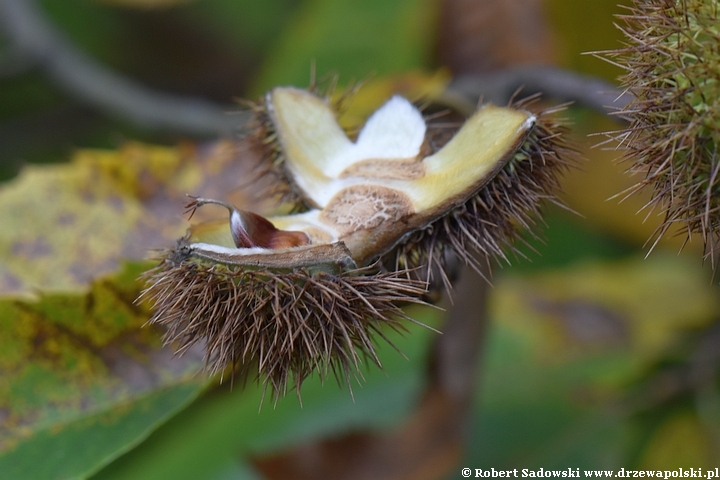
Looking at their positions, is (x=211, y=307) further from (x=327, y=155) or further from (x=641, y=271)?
(x=641, y=271)

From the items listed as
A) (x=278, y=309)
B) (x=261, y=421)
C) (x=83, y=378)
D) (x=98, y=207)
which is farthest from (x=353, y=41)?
(x=278, y=309)

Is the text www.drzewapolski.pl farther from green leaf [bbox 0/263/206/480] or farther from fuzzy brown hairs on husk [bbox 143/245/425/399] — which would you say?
fuzzy brown hairs on husk [bbox 143/245/425/399]

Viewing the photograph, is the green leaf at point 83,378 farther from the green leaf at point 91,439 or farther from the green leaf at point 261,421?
the green leaf at point 261,421

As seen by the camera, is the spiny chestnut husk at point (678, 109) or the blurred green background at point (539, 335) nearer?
the spiny chestnut husk at point (678, 109)

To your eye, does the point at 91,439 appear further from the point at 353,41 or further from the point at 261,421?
the point at 353,41

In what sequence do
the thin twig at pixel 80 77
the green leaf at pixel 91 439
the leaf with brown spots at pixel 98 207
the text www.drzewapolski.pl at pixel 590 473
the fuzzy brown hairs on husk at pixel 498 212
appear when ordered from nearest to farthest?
the fuzzy brown hairs on husk at pixel 498 212 → the green leaf at pixel 91 439 → the leaf with brown spots at pixel 98 207 → the text www.drzewapolski.pl at pixel 590 473 → the thin twig at pixel 80 77

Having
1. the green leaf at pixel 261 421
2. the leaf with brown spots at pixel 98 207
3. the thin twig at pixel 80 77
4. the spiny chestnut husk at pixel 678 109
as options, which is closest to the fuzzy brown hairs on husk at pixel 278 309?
the spiny chestnut husk at pixel 678 109

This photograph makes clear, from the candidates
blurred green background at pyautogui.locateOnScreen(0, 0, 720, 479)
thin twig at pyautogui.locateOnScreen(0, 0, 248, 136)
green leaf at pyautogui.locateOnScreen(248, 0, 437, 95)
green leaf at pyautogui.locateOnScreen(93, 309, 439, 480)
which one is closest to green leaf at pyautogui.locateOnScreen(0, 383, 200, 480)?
blurred green background at pyautogui.locateOnScreen(0, 0, 720, 479)
